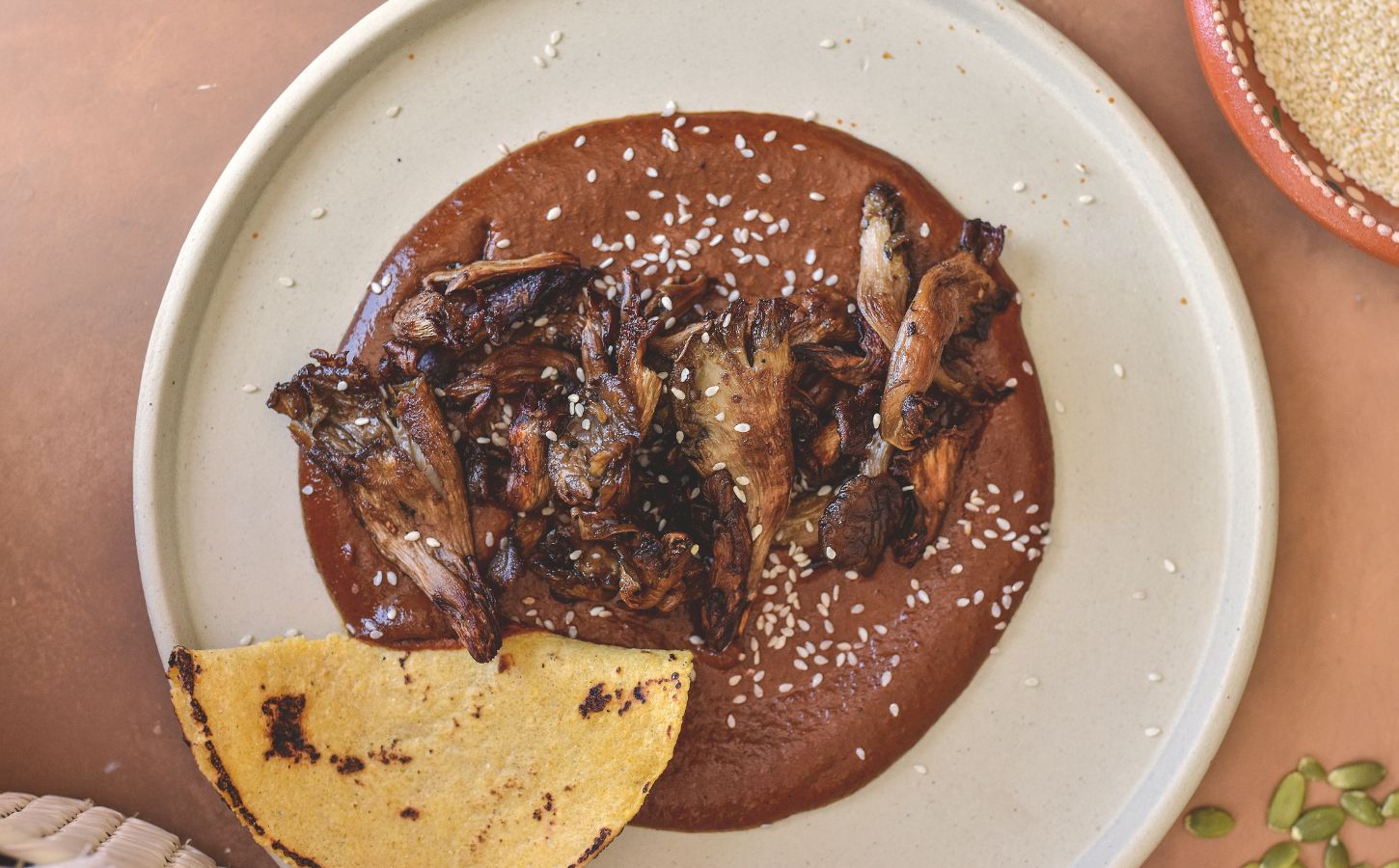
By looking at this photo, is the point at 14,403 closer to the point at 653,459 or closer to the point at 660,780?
the point at 653,459

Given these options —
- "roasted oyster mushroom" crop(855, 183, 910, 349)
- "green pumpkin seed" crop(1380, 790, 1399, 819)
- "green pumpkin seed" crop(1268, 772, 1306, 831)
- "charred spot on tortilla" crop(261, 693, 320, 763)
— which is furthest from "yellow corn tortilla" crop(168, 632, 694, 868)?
"green pumpkin seed" crop(1380, 790, 1399, 819)

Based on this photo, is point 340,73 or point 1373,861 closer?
point 340,73

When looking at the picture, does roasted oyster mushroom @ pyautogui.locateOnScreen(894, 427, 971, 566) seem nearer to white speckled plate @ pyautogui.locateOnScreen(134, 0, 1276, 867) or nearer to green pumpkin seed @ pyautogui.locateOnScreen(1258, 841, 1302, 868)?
white speckled plate @ pyautogui.locateOnScreen(134, 0, 1276, 867)

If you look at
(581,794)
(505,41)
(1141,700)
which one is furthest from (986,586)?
(505,41)

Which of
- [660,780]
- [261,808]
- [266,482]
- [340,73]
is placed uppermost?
[340,73]

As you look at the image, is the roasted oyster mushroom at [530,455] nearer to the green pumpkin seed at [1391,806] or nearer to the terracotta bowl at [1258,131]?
the terracotta bowl at [1258,131]

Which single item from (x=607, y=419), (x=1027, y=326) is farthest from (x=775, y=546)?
(x=1027, y=326)
